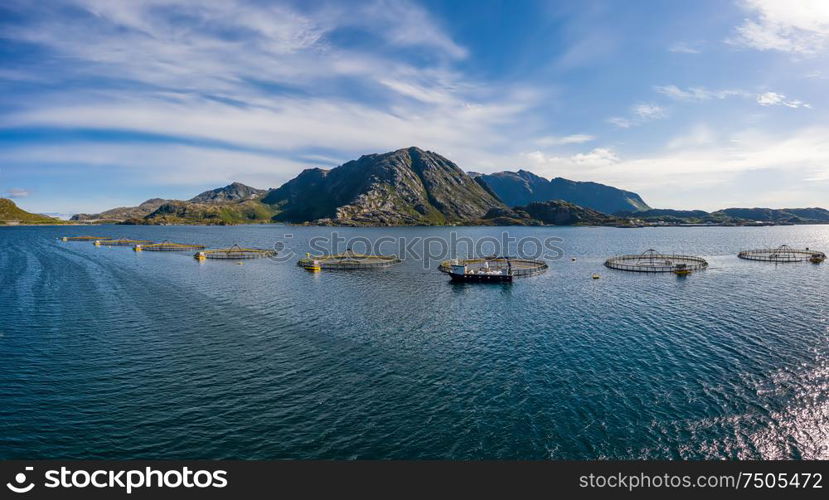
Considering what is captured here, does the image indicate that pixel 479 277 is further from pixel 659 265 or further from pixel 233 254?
pixel 233 254

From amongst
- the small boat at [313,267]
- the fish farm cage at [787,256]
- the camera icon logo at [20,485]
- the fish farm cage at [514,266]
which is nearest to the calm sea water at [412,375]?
the camera icon logo at [20,485]

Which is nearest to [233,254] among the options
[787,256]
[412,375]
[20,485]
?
[412,375]

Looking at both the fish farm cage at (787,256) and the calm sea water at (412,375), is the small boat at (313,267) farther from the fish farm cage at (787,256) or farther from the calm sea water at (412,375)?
the fish farm cage at (787,256)

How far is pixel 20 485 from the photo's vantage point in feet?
83.0

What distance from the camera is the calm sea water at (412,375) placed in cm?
3619

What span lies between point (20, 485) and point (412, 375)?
117ft

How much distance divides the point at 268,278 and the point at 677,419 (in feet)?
368

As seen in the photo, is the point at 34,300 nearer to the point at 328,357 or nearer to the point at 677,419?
the point at 328,357

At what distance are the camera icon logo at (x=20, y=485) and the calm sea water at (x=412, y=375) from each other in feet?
27.6

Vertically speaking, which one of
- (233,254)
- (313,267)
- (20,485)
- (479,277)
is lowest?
(20,485)

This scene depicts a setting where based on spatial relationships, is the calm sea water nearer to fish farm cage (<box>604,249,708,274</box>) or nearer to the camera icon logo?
the camera icon logo

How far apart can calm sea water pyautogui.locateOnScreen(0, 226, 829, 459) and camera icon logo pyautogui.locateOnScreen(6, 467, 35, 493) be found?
8.41 metres

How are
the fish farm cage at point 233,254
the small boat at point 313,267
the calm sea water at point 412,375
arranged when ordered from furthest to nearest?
1. the fish farm cage at point 233,254
2. the small boat at point 313,267
3. the calm sea water at point 412,375

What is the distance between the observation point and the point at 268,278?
4934 inches
